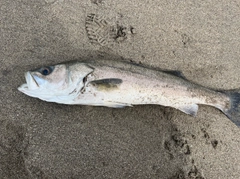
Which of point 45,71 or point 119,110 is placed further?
point 119,110

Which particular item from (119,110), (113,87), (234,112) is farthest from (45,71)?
(234,112)

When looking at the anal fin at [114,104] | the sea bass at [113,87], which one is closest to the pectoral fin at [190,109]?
the sea bass at [113,87]

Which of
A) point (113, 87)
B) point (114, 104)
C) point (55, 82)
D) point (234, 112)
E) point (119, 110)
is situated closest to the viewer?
point (55, 82)

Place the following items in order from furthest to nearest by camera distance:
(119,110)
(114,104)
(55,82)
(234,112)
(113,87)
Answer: (234,112)
(119,110)
(114,104)
(113,87)
(55,82)

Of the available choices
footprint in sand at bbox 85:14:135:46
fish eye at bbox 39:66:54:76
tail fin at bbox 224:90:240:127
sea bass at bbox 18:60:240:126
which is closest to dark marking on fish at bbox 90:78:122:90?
sea bass at bbox 18:60:240:126

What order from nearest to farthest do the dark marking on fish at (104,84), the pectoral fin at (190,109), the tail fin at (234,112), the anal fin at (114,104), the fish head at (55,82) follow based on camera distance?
the fish head at (55,82), the dark marking on fish at (104,84), the anal fin at (114,104), the pectoral fin at (190,109), the tail fin at (234,112)

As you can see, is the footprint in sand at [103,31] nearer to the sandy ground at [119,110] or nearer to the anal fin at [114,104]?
the sandy ground at [119,110]

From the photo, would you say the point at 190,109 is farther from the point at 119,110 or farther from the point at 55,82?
the point at 55,82
